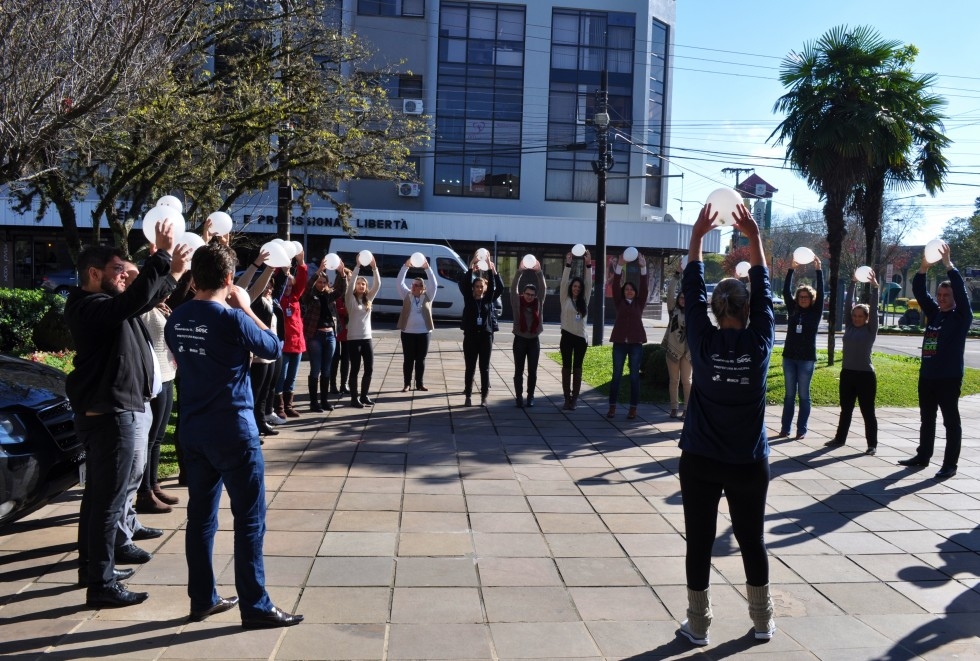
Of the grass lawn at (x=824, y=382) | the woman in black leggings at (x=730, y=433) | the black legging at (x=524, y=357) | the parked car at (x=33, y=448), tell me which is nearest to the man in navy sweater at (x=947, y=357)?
the grass lawn at (x=824, y=382)

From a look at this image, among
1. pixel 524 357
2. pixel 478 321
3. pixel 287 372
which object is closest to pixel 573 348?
pixel 524 357

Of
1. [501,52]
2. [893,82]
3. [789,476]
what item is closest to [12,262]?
[501,52]

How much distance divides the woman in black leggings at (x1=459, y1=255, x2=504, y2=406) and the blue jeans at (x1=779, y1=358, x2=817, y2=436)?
12.4 ft

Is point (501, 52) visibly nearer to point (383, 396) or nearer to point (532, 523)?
point (383, 396)

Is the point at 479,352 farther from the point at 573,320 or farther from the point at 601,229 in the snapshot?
the point at 601,229

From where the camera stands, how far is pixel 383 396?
11.6m

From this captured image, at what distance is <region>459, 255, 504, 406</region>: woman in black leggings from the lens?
11.2m

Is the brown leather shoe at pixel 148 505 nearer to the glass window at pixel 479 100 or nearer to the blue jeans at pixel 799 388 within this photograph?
the blue jeans at pixel 799 388

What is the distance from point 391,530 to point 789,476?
3.88 meters

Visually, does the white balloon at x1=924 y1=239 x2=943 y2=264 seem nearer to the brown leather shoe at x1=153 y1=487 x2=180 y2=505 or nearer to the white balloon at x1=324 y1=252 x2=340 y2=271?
the white balloon at x1=324 y1=252 x2=340 y2=271

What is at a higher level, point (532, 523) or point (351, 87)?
point (351, 87)

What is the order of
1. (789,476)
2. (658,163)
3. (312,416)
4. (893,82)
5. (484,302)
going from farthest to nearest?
1. (658,163)
2. (893,82)
3. (484,302)
4. (312,416)
5. (789,476)

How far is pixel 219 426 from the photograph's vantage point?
3934mm

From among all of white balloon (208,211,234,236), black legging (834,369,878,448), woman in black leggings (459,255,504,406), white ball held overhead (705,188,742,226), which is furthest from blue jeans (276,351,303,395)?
white ball held overhead (705,188,742,226)
